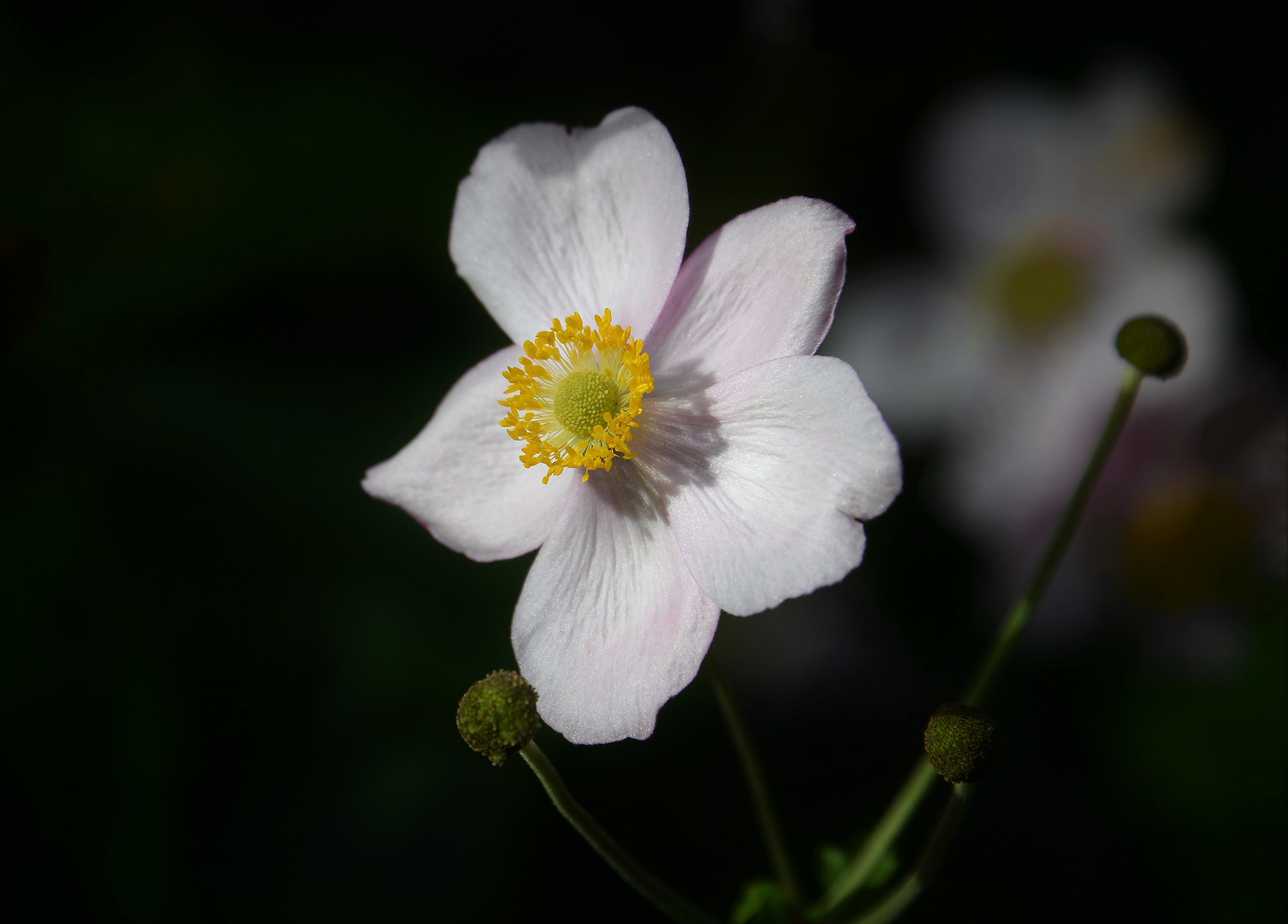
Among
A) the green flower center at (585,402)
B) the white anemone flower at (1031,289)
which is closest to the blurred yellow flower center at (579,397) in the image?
the green flower center at (585,402)

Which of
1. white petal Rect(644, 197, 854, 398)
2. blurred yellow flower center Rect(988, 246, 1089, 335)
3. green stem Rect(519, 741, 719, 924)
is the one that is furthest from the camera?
blurred yellow flower center Rect(988, 246, 1089, 335)

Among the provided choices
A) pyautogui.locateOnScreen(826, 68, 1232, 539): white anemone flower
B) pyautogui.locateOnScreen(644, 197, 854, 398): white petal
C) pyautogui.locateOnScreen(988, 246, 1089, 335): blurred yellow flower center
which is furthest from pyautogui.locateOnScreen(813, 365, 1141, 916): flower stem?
pyautogui.locateOnScreen(988, 246, 1089, 335): blurred yellow flower center

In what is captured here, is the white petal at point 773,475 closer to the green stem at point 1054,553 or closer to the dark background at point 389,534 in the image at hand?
the green stem at point 1054,553

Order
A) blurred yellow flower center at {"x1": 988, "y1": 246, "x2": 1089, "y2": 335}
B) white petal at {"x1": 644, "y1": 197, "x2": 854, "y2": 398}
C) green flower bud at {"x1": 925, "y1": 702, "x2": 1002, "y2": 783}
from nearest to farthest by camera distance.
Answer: green flower bud at {"x1": 925, "y1": 702, "x2": 1002, "y2": 783}, white petal at {"x1": 644, "y1": 197, "x2": 854, "y2": 398}, blurred yellow flower center at {"x1": 988, "y1": 246, "x2": 1089, "y2": 335}

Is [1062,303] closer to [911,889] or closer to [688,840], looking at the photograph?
[688,840]

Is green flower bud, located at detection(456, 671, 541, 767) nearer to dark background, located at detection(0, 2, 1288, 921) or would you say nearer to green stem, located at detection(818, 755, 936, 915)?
green stem, located at detection(818, 755, 936, 915)

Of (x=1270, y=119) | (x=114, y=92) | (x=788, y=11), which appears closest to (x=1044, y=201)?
(x=1270, y=119)

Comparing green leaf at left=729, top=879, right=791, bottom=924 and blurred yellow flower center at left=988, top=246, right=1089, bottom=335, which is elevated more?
blurred yellow flower center at left=988, top=246, right=1089, bottom=335
